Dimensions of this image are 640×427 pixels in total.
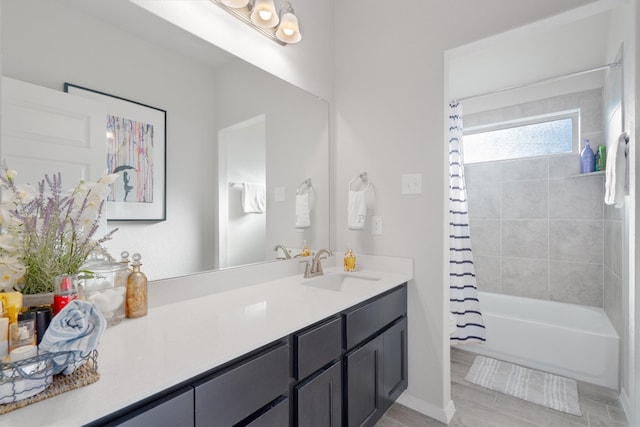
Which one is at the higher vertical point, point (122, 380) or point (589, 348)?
point (122, 380)

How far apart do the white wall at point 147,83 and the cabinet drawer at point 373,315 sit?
0.72m

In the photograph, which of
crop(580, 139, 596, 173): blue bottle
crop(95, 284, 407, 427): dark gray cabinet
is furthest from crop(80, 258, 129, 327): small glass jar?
crop(580, 139, 596, 173): blue bottle

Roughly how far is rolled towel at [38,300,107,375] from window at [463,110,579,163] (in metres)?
3.50

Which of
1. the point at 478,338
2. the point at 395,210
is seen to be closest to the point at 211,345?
the point at 395,210

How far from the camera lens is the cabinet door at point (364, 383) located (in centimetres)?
129

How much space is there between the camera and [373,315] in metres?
1.46

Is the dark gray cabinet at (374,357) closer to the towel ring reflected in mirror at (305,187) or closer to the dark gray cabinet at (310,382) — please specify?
the dark gray cabinet at (310,382)

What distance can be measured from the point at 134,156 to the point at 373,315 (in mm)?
1259

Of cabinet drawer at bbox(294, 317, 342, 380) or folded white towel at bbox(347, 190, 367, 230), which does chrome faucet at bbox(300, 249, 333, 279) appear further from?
cabinet drawer at bbox(294, 317, 342, 380)

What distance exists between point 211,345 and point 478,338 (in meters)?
1.97

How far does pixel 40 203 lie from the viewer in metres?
0.82

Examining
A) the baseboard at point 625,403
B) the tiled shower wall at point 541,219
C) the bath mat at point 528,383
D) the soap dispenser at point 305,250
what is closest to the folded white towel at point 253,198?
the soap dispenser at point 305,250

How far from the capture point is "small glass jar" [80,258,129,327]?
93 cm

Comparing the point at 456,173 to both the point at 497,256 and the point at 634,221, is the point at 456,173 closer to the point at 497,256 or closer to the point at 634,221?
the point at 634,221
